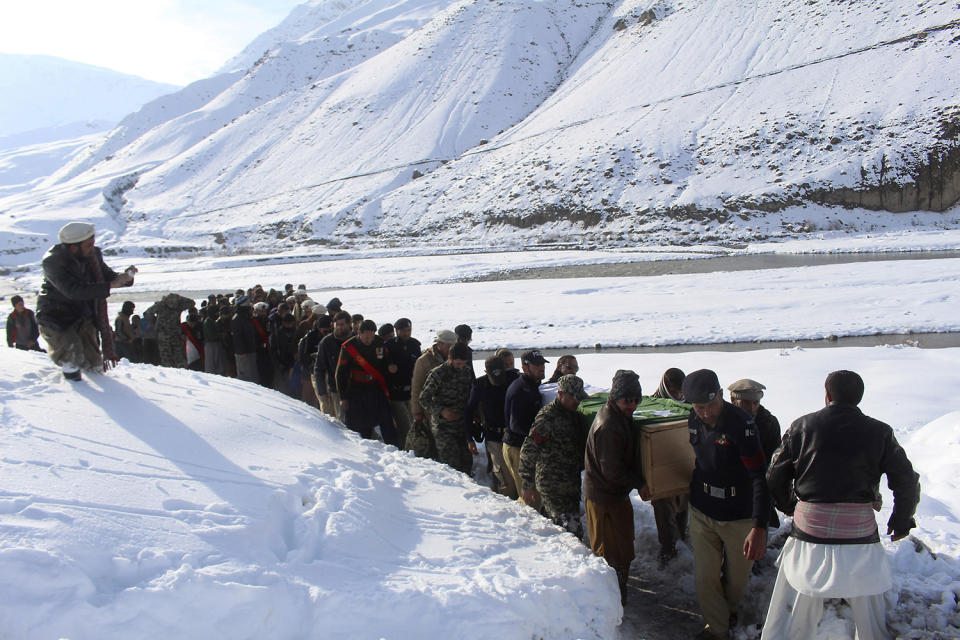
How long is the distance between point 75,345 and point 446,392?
3.52 meters

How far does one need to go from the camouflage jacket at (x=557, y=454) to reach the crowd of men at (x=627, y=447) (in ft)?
0.04

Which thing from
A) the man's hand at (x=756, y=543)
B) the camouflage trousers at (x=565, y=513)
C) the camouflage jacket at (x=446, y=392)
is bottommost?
the camouflage trousers at (x=565, y=513)

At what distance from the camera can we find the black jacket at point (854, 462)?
358cm

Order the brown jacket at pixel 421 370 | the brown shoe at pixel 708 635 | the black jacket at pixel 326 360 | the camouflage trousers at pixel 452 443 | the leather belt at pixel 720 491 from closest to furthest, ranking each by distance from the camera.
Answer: the leather belt at pixel 720 491 < the brown shoe at pixel 708 635 < the camouflage trousers at pixel 452 443 < the brown jacket at pixel 421 370 < the black jacket at pixel 326 360

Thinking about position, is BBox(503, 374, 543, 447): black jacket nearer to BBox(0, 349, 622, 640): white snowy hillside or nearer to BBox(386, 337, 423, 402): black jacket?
BBox(0, 349, 622, 640): white snowy hillside

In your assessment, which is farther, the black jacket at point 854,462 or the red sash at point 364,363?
the red sash at point 364,363

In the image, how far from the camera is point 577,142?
62.0 metres

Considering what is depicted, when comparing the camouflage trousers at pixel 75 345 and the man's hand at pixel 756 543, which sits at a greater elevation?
the camouflage trousers at pixel 75 345

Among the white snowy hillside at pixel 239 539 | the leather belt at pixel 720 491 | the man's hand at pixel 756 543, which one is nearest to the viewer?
the white snowy hillside at pixel 239 539

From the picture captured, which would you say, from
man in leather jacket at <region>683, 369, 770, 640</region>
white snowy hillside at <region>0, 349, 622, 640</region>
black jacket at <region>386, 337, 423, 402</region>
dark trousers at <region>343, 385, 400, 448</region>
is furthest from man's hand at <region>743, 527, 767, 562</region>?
black jacket at <region>386, 337, 423, 402</region>

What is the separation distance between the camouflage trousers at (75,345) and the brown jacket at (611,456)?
15.4 ft

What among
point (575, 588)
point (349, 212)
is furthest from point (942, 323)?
point (349, 212)

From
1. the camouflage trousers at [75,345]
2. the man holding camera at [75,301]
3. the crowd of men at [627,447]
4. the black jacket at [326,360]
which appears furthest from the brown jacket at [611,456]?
the camouflage trousers at [75,345]

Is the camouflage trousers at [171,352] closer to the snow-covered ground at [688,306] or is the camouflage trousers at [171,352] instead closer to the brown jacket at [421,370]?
the brown jacket at [421,370]
